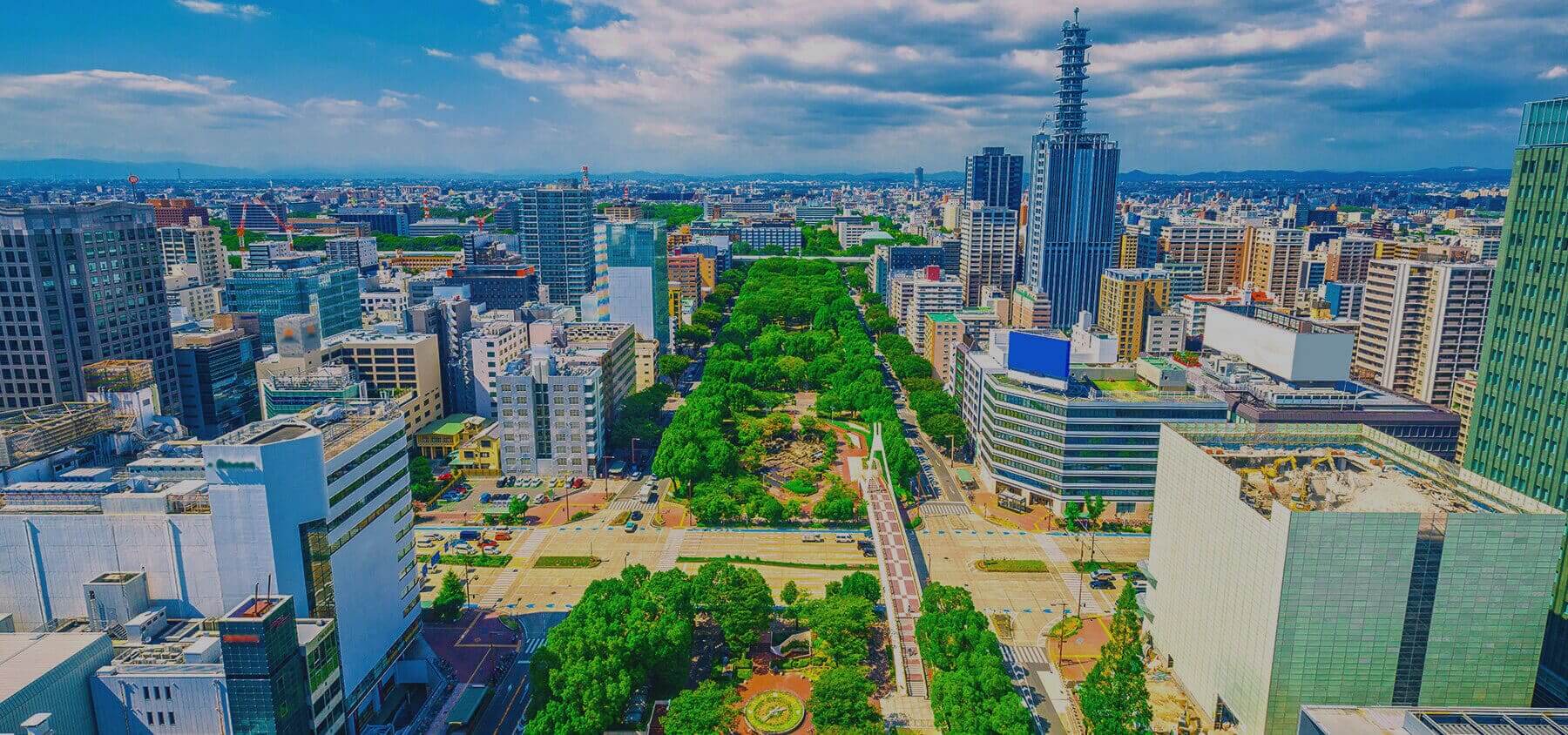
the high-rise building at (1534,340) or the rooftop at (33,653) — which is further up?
the high-rise building at (1534,340)

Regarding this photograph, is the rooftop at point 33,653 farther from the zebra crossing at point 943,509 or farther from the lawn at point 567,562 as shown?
the zebra crossing at point 943,509

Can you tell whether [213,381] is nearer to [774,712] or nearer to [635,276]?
[635,276]

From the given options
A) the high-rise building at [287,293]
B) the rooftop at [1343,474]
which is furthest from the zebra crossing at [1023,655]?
the high-rise building at [287,293]

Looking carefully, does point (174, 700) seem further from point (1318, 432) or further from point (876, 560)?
point (1318, 432)

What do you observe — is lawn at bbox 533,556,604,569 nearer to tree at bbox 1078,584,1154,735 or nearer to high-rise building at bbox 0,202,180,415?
tree at bbox 1078,584,1154,735

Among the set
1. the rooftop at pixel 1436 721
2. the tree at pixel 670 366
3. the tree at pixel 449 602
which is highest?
the rooftop at pixel 1436 721

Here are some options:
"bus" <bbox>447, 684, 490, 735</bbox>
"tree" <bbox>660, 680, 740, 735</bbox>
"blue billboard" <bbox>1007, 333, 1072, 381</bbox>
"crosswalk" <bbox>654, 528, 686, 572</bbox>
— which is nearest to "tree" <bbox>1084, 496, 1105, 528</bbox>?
"blue billboard" <bbox>1007, 333, 1072, 381</bbox>

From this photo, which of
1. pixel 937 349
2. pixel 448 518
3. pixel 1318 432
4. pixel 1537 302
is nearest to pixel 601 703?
pixel 448 518
